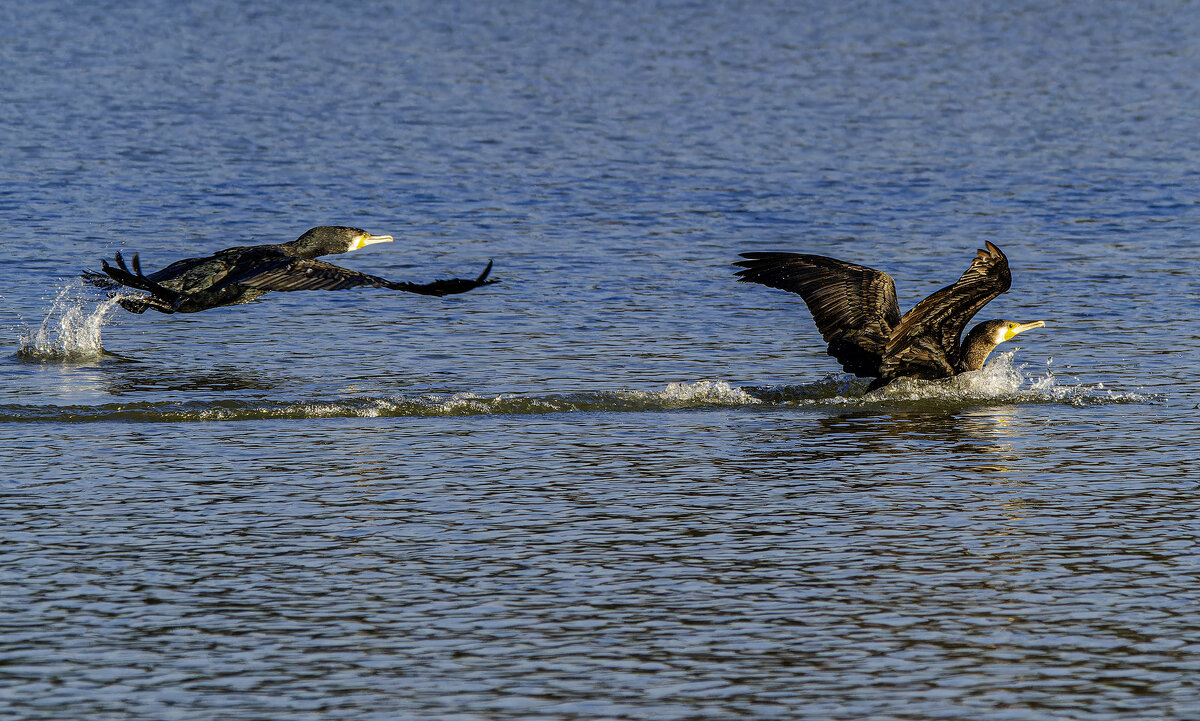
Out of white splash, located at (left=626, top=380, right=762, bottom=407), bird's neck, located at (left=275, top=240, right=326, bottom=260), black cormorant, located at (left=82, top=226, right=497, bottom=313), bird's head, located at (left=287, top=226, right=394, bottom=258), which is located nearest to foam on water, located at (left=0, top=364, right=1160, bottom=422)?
white splash, located at (left=626, top=380, right=762, bottom=407)

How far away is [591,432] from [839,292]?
6.67 ft

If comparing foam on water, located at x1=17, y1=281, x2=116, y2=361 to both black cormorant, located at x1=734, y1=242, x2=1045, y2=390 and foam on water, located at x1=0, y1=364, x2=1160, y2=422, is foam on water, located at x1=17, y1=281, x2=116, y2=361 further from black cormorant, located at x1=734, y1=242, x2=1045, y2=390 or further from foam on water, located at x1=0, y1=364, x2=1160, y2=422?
black cormorant, located at x1=734, y1=242, x2=1045, y2=390

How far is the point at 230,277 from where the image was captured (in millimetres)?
13078

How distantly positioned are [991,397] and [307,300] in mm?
6622

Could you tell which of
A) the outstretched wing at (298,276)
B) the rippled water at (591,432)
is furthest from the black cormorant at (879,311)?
the outstretched wing at (298,276)

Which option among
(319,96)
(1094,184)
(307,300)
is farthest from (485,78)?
(307,300)

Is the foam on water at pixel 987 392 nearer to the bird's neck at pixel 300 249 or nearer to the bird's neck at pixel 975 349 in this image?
the bird's neck at pixel 975 349

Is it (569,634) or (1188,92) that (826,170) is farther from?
(569,634)

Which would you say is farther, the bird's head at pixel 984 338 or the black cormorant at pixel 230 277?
the bird's head at pixel 984 338

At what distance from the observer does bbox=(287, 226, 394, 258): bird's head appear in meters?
14.0

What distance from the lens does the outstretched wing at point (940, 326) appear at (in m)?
11.6

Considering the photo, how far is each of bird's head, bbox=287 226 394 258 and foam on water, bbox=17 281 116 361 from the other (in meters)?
1.48

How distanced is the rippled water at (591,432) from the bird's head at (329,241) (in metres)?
0.78

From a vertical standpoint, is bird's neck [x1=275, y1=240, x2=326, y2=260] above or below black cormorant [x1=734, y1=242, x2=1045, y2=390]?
above
